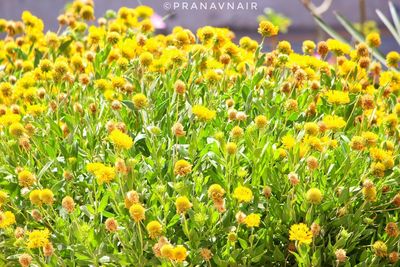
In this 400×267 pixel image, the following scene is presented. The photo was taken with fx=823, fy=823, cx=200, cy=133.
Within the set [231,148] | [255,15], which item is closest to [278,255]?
[231,148]

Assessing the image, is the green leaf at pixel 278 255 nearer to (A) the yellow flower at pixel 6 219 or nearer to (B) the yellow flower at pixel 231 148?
(B) the yellow flower at pixel 231 148

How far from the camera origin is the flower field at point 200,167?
1583 millimetres

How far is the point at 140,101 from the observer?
5.68 feet

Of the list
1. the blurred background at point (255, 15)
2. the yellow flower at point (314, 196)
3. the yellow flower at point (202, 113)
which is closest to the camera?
the yellow flower at point (314, 196)

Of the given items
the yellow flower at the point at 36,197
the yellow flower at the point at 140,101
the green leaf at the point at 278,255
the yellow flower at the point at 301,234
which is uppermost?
the yellow flower at the point at 140,101

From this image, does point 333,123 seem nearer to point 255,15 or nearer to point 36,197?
point 36,197

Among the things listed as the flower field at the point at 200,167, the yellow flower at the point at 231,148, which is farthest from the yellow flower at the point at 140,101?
the yellow flower at the point at 231,148

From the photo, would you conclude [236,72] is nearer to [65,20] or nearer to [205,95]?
[205,95]

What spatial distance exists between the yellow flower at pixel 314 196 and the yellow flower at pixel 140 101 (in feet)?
1.34

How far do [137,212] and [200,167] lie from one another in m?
0.34

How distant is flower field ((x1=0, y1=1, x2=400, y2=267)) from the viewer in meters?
1.58

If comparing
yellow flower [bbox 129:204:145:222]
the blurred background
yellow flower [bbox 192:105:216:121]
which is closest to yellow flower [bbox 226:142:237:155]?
yellow flower [bbox 192:105:216:121]

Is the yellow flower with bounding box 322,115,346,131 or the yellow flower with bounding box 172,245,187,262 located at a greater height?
the yellow flower with bounding box 322,115,346,131

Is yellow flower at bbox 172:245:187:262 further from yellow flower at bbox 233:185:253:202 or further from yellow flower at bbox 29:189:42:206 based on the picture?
yellow flower at bbox 29:189:42:206
